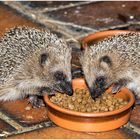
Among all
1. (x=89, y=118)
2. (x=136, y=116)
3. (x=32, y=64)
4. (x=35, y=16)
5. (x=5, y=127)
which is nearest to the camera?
(x=89, y=118)

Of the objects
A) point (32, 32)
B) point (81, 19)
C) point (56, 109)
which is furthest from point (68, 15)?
point (56, 109)

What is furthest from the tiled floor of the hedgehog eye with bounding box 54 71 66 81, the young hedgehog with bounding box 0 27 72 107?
the hedgehog eye with bounding box 54 71 66 81

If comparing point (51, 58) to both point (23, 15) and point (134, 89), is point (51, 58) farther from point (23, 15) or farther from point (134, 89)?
point (23, 15)

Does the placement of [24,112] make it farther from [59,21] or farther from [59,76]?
[59,21]

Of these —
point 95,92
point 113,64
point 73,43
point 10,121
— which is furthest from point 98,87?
point 73,43

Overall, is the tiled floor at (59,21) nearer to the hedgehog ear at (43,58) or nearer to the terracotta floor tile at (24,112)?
the terracotta floor tile at (24,112)

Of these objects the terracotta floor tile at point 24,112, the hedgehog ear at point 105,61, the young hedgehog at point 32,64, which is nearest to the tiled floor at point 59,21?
A: the terracotta floor tile at point 24,112
